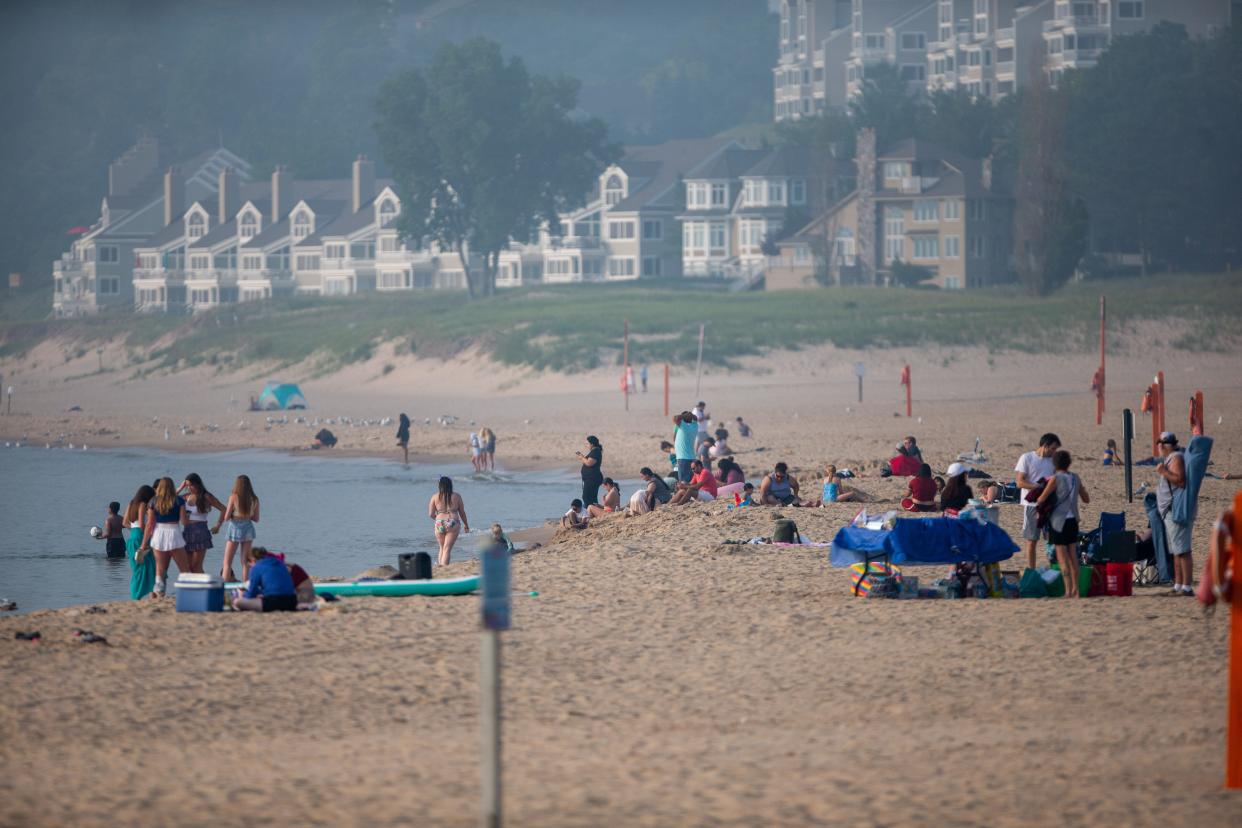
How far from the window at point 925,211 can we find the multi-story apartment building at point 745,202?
6.60 m

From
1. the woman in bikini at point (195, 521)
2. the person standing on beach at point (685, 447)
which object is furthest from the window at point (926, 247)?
the woman in bikini at point (195, 521)

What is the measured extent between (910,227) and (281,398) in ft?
131

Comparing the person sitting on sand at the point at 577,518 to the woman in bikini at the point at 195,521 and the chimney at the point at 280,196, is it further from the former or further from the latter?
the chimney at the point at 280,196

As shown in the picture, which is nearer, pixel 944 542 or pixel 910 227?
pixel 944 542

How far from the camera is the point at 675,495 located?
2592cm

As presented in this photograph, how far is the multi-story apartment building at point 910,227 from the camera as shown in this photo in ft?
283

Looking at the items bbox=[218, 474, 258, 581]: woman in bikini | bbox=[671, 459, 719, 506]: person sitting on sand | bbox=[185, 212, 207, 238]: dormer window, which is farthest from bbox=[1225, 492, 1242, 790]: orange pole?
bbox=[185, 212, 207, 238]: dormer window

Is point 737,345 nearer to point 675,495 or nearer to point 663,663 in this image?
point 675,495

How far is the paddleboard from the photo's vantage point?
17.5 m

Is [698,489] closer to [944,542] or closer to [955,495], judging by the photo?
A: [955,495]

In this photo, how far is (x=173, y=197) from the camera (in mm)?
122562

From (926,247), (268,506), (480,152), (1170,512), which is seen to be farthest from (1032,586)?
(480,152)

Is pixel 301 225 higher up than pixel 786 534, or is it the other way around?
pixel 301 225

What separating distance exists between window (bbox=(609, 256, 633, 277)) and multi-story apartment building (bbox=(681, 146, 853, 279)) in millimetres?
Answer: 3200
